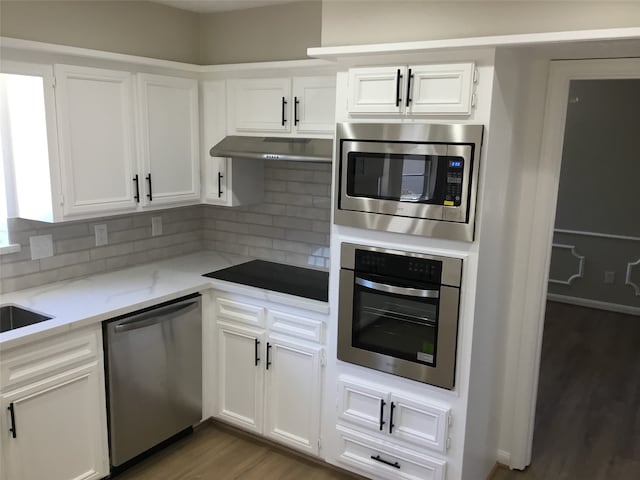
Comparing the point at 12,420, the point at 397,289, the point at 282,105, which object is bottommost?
the point at 12,420

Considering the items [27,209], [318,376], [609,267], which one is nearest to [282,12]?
[27,209]

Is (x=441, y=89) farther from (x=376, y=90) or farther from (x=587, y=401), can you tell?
(x=587, y=401)

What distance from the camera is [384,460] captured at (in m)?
2.70

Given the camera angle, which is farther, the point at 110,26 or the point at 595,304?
the point at 595,304

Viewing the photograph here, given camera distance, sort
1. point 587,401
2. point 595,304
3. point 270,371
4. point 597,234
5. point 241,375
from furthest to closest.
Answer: point 595,304 → point 597,234 → point 587,401 → point 241,375 → point 270,371

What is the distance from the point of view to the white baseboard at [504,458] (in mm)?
3016

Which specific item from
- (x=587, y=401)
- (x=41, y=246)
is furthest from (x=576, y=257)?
(x=41, y=246)

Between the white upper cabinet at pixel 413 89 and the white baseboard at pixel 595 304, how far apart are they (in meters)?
4.22

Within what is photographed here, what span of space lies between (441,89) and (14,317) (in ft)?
7.37

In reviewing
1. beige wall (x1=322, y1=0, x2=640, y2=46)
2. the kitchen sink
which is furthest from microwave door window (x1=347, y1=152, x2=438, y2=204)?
the kitchen sink

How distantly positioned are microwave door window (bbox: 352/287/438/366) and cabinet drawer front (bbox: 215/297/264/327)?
0.61m

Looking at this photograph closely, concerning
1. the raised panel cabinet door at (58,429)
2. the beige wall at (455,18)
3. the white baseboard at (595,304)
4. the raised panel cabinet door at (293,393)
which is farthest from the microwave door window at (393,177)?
the white baseboard at (595,304)

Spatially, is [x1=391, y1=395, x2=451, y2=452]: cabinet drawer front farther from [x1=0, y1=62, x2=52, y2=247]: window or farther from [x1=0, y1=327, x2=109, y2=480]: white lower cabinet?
[x1=0, y1=62, x2=52, y2=247]: window

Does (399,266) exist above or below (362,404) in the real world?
above
